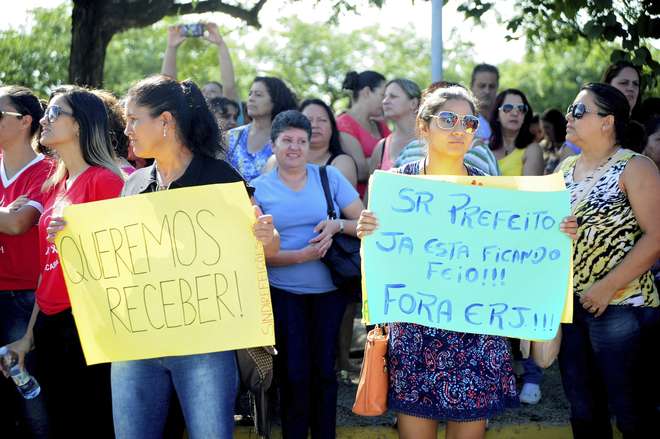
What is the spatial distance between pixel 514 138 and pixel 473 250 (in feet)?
10.4

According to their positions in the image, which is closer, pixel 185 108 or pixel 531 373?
pixel 185 108

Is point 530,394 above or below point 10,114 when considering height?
below

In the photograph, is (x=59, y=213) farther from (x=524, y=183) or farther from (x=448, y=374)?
(x=524, y=183)

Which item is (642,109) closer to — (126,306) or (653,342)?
(653,342)

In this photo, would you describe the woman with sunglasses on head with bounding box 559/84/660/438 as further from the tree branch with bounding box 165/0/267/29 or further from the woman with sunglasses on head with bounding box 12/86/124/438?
the tree branch with bounding box 165/0/267/29

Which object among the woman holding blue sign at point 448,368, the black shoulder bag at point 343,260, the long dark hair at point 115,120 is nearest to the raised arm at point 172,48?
the long dark hair at point 115,120

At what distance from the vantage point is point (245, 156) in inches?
244

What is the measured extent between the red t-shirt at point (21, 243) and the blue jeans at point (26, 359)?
0.22 feet

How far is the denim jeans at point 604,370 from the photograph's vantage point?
433cm

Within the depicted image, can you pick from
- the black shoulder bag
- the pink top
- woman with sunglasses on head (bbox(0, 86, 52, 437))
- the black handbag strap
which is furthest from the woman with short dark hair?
woman with sunglasses on head (bbox(0, 86, 52, 437))

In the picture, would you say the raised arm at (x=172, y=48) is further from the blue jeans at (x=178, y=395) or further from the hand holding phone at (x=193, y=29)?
the blue jeans at (x=178, y=395)

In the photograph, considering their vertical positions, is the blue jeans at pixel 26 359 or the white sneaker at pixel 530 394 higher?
the blue jeans at pixel 26 359

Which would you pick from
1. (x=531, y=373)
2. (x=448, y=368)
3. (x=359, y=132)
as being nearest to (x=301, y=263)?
(x=448, y=368)

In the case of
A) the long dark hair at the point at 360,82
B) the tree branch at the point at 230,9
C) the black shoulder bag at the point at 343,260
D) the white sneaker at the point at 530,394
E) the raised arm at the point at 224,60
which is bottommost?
the white sneaker at the point at 530,394
